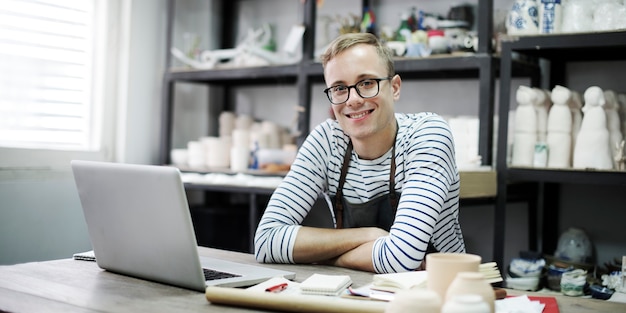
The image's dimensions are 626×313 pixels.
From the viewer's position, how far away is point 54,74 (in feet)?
11.5

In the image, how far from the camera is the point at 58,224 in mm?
3473

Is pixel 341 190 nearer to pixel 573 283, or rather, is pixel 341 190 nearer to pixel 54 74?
pixel 573 283

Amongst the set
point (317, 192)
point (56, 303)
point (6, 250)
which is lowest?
point (6, 250)

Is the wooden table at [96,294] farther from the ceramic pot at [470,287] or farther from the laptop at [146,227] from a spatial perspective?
the ceramic pot at [470,287]

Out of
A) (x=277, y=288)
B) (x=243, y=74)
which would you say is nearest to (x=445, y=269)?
(x=277, y=288)

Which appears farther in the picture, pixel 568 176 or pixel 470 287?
pixel 568 176

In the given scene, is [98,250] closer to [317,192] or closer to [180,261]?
[180,261]

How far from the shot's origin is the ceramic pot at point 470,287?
0.97 metres

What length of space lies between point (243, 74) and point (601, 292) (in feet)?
6.68

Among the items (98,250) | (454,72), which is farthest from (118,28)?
(98,250)

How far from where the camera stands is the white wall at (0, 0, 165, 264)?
3275mm

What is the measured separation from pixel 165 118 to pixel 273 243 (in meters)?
2.22

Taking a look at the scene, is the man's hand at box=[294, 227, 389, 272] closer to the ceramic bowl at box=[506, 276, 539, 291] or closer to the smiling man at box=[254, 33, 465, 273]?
the smiling man at box=[254, 33, 465, 273]

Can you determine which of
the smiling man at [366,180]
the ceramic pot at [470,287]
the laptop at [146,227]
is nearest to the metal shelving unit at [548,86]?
the smiling man at [366,180]
